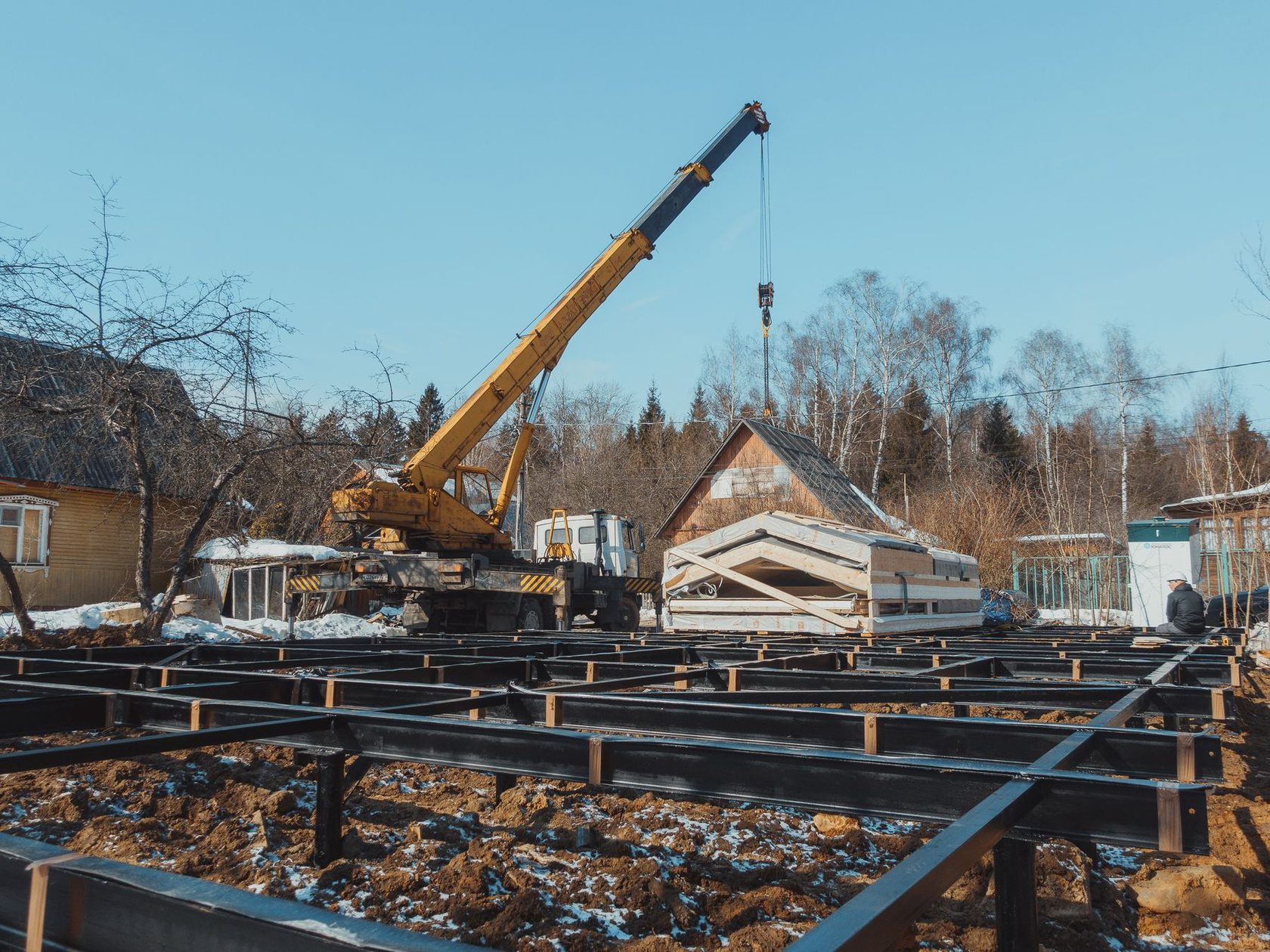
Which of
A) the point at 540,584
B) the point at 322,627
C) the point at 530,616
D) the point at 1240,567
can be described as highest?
the point at 1240,567

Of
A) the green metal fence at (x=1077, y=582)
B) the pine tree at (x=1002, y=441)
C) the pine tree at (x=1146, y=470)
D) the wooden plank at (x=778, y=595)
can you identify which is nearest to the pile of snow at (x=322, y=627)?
the wooden plank at (x=778, y=595)

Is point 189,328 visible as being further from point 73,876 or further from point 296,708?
point 73,876

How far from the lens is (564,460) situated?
164 ft

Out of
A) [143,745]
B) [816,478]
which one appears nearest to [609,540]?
[816,478]

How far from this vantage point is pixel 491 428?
57.9 ft

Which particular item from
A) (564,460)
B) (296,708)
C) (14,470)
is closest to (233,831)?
(296,708)

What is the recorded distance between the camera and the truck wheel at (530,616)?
620 inches

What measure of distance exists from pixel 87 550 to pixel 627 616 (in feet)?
43.1

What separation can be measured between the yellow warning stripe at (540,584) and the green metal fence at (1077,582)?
997 centimetres

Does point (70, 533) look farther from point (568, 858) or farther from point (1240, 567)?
point (1240, 567)

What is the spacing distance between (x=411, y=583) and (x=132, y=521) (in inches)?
437

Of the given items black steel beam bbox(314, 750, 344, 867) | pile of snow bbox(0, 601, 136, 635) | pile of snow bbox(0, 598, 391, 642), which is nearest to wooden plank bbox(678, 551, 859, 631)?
pile of snow bbox(0, 598, 391, 642)

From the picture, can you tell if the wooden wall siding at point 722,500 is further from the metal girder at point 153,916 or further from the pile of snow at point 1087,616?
the metal girder at point 153,916

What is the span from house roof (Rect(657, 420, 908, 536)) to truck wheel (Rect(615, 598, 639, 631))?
27.1 feet
